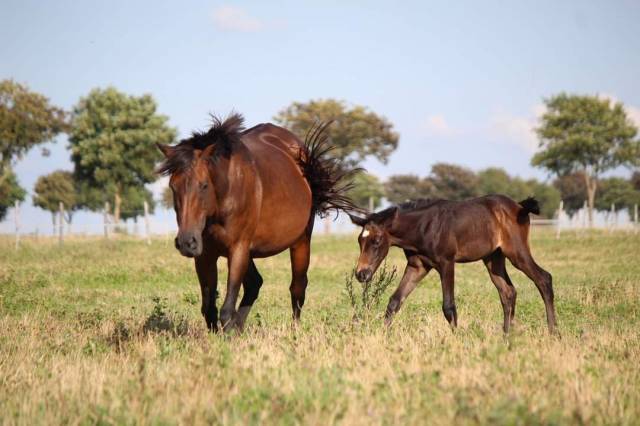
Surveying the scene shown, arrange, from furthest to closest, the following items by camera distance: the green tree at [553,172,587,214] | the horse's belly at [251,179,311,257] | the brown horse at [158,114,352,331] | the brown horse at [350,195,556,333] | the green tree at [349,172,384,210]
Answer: the green tree at [553,172,587,214] → the green tree at [349,172,384,210] → the brown horse at [350,195,556,333] → the horse's belly at [251,179,311,257] → the brown horse at [158,114,352,331]

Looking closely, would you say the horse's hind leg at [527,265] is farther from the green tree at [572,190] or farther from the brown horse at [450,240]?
the green tree at [572,190]

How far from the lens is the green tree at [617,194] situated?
77.9 metres

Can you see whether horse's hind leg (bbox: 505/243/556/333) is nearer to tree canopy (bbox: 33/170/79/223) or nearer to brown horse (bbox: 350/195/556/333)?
brown horse (bbox: 350/195/556/333)

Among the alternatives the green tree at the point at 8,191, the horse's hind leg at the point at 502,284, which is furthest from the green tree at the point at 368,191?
the horse's hind leg at the point at 502,284

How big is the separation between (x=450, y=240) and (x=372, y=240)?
113 centimetres

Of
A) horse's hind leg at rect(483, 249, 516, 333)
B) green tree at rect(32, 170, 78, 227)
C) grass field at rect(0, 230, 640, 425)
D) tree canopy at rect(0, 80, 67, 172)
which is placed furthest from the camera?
green tree at rect(32, 170, 78, 227)

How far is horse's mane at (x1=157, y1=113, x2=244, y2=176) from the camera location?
291 inches

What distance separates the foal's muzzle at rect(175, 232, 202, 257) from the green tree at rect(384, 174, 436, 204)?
78.7m

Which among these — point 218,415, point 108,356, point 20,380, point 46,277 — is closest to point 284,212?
point 108,356

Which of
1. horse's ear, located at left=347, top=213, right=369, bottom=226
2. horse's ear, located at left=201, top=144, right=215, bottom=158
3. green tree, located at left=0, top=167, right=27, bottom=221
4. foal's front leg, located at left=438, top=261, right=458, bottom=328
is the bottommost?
foal's front leg, located at left=438, top=261, right=458, bottom=328

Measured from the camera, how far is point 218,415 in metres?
4.77

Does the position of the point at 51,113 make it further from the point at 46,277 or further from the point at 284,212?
the point at 284,212

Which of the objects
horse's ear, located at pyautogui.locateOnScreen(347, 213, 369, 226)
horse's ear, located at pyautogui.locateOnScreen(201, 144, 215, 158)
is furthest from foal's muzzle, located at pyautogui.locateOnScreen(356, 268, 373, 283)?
horse's ear, located at pyautogui.locateOnScreen(201, 144, 215, 158)

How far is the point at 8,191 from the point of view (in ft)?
171
